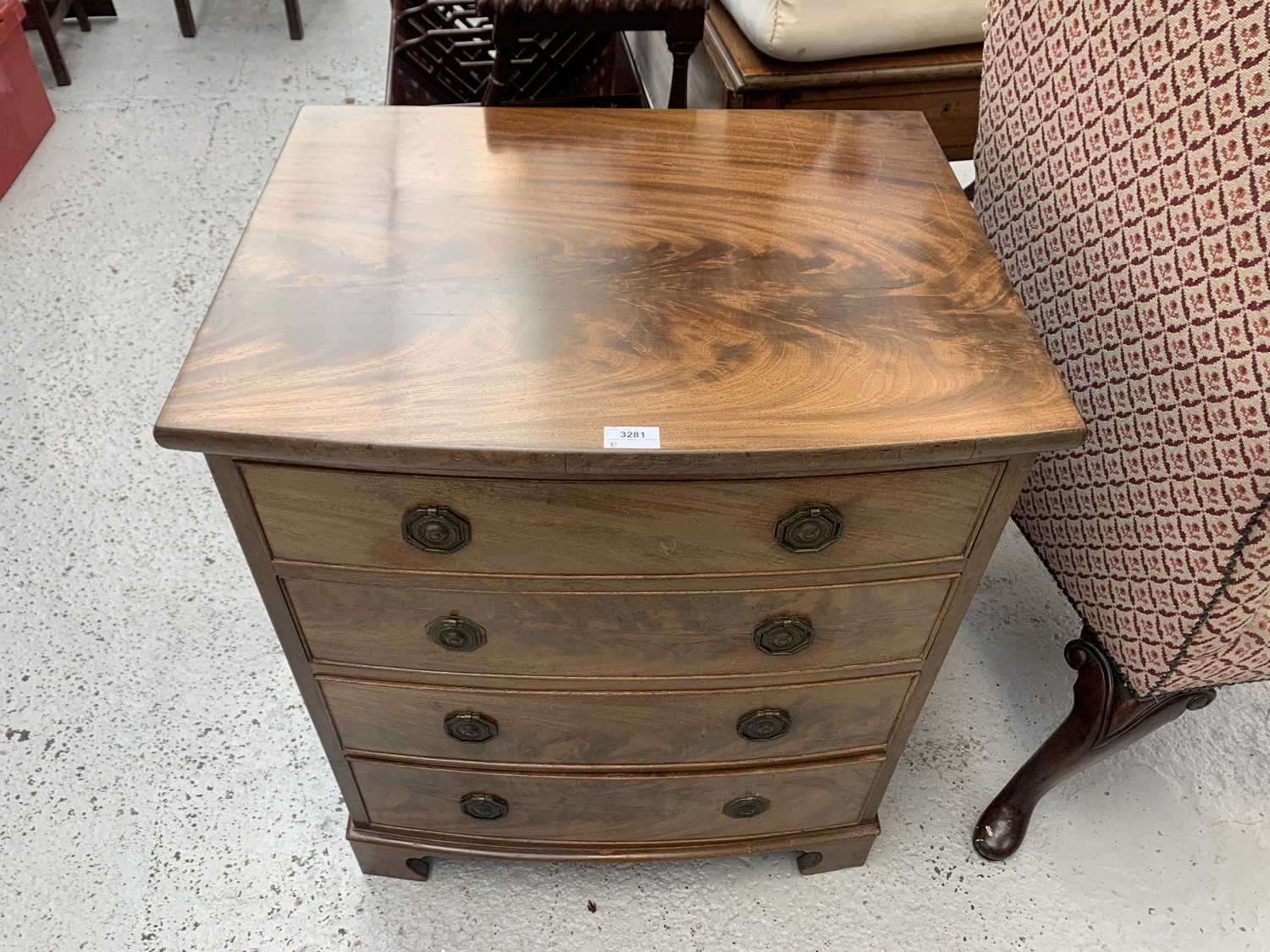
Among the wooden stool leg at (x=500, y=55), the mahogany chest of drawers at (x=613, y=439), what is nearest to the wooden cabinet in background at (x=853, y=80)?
the wooden stool leg at (x=500, y=55)

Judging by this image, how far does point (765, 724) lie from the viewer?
999 mm

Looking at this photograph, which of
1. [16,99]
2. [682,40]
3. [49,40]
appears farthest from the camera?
[49,40]

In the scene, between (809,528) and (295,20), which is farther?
(295,20)

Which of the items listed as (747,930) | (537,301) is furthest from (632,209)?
(747,930)

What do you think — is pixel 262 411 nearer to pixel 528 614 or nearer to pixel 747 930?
pixel 528 614

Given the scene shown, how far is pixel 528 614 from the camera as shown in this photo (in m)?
0.87

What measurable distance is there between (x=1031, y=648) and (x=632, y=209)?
3.25ft

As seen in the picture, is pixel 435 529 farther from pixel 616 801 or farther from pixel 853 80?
pixel 853 80

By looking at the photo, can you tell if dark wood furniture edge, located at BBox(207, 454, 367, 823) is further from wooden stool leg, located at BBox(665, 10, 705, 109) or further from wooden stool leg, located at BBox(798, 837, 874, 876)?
wooden stool leg, located at BBox(665, 10, 705, 109)

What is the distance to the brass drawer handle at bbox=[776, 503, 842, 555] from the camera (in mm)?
774

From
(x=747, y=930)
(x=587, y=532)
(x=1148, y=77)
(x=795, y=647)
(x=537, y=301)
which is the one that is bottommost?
(x=747, y=930)

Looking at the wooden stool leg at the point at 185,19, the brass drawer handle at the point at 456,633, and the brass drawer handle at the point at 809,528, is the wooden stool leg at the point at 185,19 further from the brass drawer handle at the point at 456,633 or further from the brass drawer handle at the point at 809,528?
the brass drawer handle at the point at 809,528

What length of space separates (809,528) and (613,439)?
0.62 ft

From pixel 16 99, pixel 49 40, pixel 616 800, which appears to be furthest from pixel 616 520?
pixel 49 40
